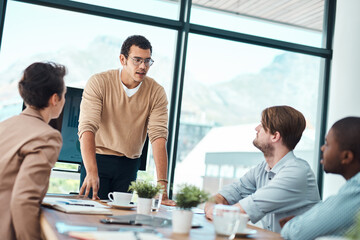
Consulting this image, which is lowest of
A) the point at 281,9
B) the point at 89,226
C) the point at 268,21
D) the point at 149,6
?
the point at 89,226

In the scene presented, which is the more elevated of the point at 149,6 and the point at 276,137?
the point at 149,6

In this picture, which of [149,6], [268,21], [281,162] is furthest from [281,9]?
[281,162]

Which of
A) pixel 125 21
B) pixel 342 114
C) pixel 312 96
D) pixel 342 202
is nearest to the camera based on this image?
pixel 342 202

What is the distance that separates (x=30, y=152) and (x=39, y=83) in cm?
31

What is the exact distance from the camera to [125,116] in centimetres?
267

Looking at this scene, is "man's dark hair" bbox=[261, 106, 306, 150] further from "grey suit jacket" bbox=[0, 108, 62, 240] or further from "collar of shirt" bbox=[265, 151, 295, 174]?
"grey suit jacket" bbox=[0, 108, 62, 240]

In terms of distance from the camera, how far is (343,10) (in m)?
4.72

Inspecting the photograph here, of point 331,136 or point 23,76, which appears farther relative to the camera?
point 23,76

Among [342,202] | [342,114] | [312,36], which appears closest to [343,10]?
[312,36]

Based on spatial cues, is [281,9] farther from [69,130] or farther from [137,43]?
[69,130]

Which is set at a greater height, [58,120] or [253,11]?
[253,11]

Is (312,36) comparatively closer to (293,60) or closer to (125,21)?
(293,60)

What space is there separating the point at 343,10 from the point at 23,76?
3.94 m

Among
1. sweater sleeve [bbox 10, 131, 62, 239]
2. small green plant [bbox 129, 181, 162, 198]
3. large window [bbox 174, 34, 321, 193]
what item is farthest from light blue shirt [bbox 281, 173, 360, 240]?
large window [bbox 174, 34, 321, 193]
